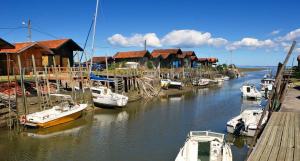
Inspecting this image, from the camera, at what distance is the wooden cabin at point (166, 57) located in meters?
72.4

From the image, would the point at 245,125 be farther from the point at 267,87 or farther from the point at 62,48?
the point at 267,87

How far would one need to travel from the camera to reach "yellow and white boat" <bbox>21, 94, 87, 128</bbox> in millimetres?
24672

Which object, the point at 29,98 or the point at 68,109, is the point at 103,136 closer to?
the point at 68,109

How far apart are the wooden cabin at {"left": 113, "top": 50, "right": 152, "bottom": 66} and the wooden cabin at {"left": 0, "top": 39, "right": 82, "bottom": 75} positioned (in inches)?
848

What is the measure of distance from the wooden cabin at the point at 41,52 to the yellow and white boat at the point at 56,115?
10781mm

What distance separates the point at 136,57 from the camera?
→ 66750mm

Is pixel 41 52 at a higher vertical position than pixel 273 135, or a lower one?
higher

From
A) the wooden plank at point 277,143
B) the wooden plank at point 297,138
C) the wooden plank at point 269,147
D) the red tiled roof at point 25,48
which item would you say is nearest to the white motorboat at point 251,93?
the red tiled roof at point 25,48

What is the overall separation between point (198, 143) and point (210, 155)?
96cm

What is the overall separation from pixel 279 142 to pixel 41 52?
124 feet

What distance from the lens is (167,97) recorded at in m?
48.9

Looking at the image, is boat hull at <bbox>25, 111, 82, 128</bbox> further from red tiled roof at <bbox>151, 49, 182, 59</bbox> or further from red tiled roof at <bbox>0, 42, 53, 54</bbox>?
red tiled roof at <bbox>151, 49, 182, 59</bbox>

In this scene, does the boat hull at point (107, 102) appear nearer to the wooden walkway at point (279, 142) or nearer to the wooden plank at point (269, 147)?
the wooden walkway at point (279, 142)

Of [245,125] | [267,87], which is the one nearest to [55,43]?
[245,125]
